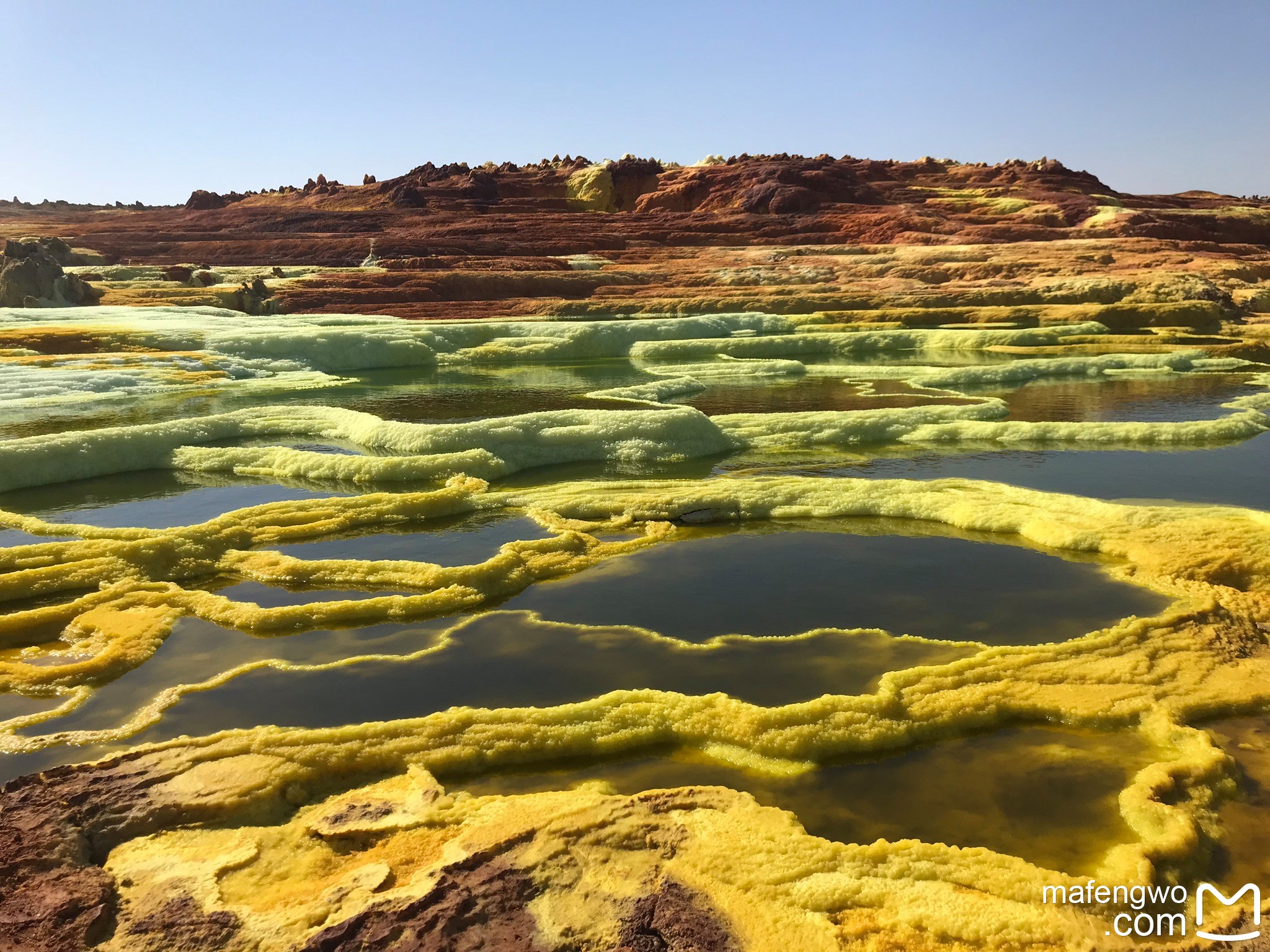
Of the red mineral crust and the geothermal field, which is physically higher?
the red mineral crust

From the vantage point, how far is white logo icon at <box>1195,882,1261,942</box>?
5.91 m

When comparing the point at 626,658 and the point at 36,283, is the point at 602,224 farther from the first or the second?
the point at 626,658

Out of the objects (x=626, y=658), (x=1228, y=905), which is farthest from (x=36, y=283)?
(x=1228, y=905)

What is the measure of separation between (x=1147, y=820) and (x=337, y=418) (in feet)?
69.5

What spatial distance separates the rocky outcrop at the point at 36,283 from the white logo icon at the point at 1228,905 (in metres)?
53.7

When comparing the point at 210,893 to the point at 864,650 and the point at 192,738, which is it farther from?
the point at 864,650

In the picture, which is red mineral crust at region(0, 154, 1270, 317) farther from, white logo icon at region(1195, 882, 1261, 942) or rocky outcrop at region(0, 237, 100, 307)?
white logo icon at region(1195, 882, 1261, 942)

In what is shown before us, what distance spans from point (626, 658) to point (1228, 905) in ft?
20.6

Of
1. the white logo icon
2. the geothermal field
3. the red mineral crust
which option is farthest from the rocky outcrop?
the white logo icon

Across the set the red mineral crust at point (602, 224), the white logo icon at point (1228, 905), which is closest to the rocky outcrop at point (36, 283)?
the red mineral crust at point (602, 224)

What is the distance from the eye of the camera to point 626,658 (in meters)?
10.7

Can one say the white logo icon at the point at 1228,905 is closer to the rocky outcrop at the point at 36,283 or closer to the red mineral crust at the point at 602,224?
the red mineral crust at the point at 602,224

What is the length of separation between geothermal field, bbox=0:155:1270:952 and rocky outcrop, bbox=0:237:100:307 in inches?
666

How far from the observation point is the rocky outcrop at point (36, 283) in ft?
151
